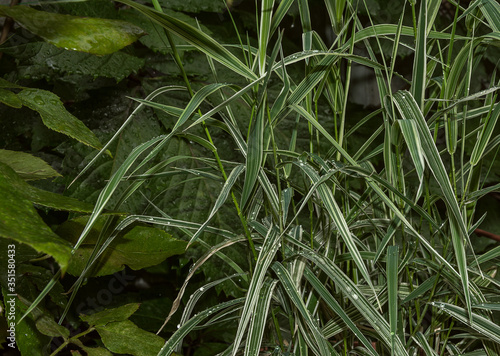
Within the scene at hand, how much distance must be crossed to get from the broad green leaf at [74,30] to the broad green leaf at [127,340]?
1.07ft

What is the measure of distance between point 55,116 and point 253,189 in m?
0.22

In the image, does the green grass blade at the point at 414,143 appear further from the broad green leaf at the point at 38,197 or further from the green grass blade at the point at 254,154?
the broad green leaf at the point at 38,197

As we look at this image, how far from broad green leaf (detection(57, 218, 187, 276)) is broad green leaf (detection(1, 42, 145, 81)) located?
29cm

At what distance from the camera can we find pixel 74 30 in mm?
414

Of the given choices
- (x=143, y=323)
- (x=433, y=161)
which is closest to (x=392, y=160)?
(x=433, y=161)

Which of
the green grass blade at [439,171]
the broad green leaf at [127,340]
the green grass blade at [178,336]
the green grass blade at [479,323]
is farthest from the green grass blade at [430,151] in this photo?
the broad green leaf at [127,340]

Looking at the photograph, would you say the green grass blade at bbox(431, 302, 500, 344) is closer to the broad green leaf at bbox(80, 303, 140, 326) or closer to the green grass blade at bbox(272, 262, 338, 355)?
the green grass blade at bbox(272, 262, 338, 355)

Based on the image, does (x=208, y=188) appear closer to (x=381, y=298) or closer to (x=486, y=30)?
(x=381, y=298)

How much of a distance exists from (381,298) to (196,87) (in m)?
0.48

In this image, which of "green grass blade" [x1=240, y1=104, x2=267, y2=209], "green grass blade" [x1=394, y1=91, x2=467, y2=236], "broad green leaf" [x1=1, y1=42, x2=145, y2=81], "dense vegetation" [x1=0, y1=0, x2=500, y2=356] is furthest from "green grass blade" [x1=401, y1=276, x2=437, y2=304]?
"broad green leaf" [x1=1, y1=42, x2=145, y2=81]

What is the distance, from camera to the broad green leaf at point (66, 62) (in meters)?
0.74

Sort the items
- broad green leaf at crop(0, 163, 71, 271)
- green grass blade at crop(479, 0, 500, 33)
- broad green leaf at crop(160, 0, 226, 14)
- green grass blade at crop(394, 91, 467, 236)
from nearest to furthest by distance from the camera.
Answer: broad green leaf at crop(0, 163, 71, 271) < green grass blade at crop(394, 91, 467, 236) < green grass blade at crop(479, 0, 500, 33) < broad green leaf at crop(160, 0, 226, 14)

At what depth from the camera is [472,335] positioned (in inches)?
22.3

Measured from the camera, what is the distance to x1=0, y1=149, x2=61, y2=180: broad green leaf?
18.9 inches
